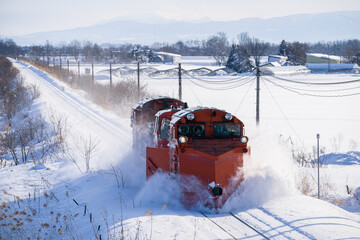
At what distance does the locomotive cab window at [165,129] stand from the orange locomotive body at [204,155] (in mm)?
492

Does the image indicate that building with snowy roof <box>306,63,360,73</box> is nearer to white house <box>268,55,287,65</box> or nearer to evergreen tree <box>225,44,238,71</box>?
white house <box>268,55,287,65</box>

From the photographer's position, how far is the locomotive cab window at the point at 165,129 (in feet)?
40.9

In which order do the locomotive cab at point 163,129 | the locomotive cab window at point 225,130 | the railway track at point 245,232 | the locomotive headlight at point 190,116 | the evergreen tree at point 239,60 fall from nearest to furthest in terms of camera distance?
the railway track at point 245,232
the locomotive headlight at point 190,116
the locomotive cab window at point 225,130
the locomotive cab at point 163,129
the evergreen tree at point 239,60

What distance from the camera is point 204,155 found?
10719 mm

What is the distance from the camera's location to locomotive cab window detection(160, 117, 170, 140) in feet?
40.9

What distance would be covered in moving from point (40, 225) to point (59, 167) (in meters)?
6.54

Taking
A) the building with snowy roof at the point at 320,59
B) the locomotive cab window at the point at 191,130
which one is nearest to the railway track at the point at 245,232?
the locomotive cab window at the point at 191,130

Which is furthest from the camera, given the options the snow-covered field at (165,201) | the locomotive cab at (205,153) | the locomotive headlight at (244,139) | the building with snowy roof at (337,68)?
the building with snowy roof at (337,68)

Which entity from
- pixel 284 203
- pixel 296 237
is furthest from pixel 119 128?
pixel 296 237

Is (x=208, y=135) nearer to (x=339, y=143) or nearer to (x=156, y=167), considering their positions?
(x=156, y=167)

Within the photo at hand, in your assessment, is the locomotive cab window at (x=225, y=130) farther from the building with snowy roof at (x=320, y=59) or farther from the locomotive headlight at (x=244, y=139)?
the building with snowy roof at (x=320, y=59)

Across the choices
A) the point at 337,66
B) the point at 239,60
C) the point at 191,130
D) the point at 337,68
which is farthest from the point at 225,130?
→ the point at 337,66

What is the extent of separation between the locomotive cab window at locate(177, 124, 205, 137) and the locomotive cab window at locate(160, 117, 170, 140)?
1.09 metres

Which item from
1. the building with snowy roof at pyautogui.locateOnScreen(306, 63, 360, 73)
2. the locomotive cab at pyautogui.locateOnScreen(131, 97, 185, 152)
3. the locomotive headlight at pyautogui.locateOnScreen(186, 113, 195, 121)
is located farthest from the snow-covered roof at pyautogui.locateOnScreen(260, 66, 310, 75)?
the locomotive headlight at pyautogui.locateOnScreen(186, 113, 195, 121)
